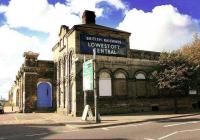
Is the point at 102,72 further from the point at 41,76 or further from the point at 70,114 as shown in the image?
the point at 41,76

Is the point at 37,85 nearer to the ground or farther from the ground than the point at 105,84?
farther from the ground

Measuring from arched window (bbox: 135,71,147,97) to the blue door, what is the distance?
11926 mm

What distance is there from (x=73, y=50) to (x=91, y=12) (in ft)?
19.1

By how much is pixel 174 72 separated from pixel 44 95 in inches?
670

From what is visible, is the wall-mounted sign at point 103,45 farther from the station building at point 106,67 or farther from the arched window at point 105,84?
the arched window at point 105,84

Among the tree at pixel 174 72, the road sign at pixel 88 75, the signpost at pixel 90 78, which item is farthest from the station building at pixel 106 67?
the signpost at pixel 90 78

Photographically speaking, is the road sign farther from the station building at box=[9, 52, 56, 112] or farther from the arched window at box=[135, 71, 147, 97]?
the station building at box=[9, 52, 56, 112]

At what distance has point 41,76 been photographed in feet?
126

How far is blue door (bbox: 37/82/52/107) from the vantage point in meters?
37.9

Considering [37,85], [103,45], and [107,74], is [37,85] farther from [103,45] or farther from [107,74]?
[103,45]

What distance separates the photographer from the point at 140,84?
3288cm

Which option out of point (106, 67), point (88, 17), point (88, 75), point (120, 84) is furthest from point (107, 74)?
point (88, 75)

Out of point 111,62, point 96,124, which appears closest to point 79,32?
point 111,62

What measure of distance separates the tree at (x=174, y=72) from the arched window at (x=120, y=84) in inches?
127
